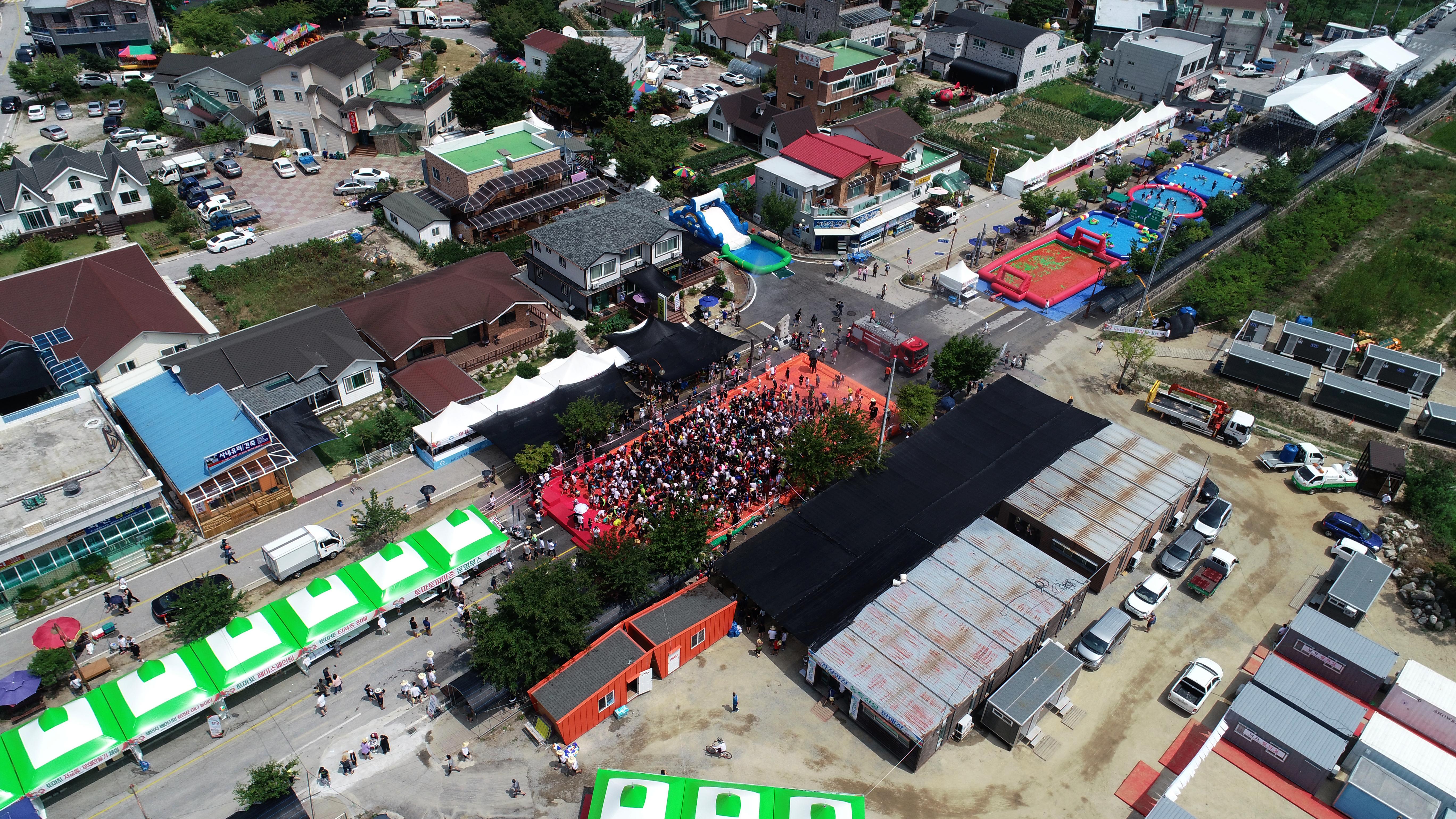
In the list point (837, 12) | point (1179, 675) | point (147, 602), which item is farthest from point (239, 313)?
point (837, 12)

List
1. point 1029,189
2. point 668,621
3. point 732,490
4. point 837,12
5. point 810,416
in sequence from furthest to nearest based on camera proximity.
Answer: point 837,12 < point 1029,189 < point 810,416 < point 732,490 < point 668,621

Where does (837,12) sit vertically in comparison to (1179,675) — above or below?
above

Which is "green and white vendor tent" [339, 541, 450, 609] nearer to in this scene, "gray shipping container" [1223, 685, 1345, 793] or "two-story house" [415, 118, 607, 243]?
"gray shipping container" [1223, 685, 1345, 793]

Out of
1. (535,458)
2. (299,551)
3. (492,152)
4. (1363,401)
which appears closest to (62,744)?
(299,551)

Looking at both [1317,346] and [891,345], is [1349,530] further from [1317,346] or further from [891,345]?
[891,345]

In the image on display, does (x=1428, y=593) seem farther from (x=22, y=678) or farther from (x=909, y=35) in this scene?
(x=909, y=35)

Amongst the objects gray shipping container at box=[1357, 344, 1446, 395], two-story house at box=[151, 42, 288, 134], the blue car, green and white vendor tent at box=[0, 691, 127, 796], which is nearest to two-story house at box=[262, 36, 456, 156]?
two-story house at box=[151, 42, 288, 134]

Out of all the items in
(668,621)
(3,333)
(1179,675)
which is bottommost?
(1179,675)
